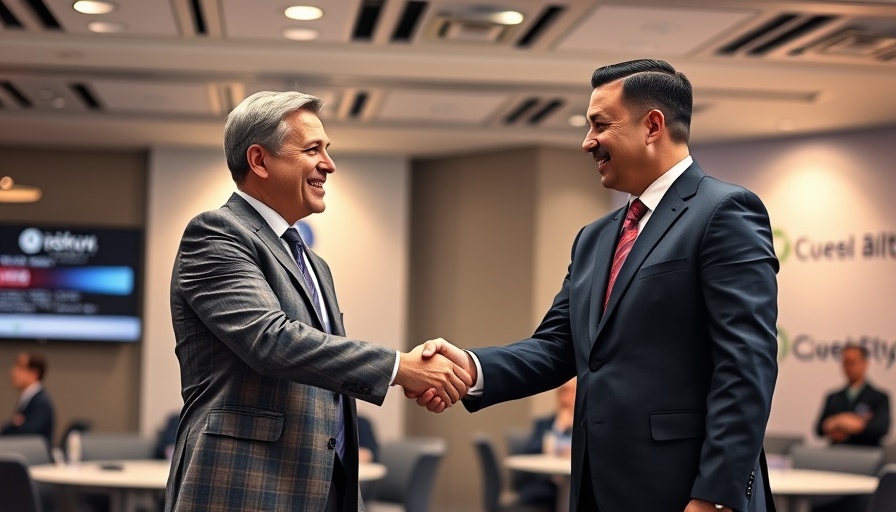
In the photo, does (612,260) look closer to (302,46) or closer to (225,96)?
(302,46)

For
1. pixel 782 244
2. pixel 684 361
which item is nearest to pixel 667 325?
pixel 684 361

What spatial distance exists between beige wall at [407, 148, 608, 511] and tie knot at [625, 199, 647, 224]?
27.9 ft

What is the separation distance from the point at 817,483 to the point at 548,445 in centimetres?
208

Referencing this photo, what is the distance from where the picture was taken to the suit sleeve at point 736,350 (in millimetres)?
2453

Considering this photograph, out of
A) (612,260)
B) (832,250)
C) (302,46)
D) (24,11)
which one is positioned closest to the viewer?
(612,260)

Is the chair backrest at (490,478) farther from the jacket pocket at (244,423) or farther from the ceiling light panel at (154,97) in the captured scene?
the jacket pocket at (244,423)

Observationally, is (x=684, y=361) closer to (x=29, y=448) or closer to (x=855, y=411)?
(x=29, y=448)

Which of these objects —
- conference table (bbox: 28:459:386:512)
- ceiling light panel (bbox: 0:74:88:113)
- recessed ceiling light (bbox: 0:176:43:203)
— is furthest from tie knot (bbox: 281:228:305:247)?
recessed ceiling light (bbox: 0:176:43:203)

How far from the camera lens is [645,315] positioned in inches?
104

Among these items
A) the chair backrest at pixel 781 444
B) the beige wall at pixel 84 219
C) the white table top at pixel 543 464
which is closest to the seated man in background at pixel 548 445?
the white table top at pixel 543 464

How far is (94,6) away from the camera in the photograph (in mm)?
7160

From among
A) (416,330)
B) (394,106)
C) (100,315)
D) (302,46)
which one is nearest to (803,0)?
(302,46)

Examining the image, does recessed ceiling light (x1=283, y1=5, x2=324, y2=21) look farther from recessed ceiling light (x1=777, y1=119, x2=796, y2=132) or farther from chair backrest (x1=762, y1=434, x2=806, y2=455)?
chair backrest (x1=762, y1=434, x2=806, y2=455)

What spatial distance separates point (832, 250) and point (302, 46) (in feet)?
17.7
